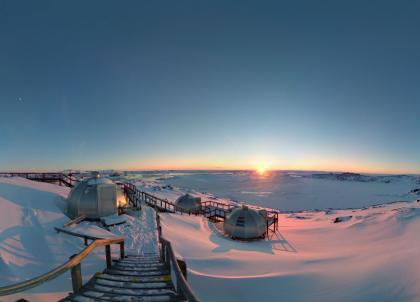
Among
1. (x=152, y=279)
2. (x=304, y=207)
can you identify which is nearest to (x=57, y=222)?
(x=152, y=279)

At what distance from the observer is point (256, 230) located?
20031 millimetres

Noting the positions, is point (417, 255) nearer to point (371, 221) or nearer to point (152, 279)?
point (152, 279)

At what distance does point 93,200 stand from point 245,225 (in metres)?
12.2

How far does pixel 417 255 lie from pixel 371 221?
1758 cm

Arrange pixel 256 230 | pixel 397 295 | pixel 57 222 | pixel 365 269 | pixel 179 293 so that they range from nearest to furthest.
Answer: pixel 179 293 → pixel 397 295 → pixel 365 269 → pixel 57 222 → pixel 256 230

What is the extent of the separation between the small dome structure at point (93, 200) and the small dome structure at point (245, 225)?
9.66 meters

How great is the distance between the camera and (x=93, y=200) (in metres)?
16.3

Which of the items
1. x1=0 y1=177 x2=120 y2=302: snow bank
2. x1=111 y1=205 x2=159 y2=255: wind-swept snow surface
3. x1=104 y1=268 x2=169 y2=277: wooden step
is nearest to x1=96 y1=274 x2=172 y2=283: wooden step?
x1=104 y1=268 x2=169 y2=277: wooden step

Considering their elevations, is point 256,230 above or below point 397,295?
below

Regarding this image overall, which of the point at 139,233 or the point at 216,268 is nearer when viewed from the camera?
the point at 216,268

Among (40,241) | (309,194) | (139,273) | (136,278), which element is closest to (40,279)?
(136,278)

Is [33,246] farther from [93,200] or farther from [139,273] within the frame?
[93,200]

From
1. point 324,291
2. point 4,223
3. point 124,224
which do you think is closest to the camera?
point 324,291

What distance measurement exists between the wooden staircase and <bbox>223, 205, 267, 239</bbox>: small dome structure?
14407mm
